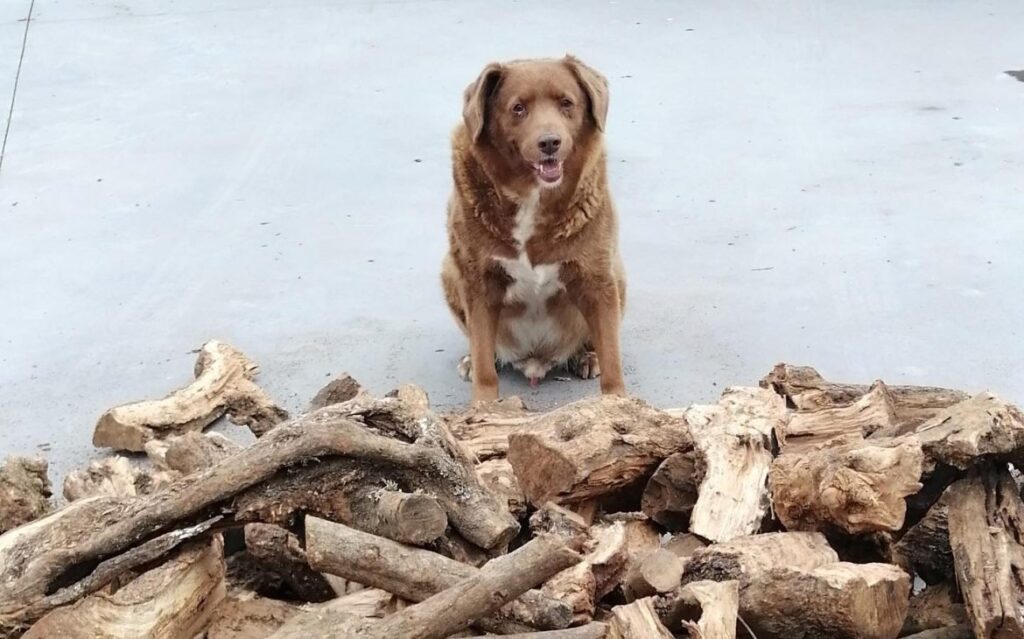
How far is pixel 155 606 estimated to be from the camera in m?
2.11

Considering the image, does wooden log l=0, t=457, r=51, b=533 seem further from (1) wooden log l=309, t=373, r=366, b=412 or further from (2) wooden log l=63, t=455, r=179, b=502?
(1) wooden log l=309, t=373, r=366, b=412

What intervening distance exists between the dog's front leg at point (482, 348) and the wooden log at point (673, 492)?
132 centimetres

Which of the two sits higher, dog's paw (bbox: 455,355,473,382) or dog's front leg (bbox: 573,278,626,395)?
dog's front leg (bbox: 573,278,626,395)

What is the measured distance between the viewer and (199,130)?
6.02 metres

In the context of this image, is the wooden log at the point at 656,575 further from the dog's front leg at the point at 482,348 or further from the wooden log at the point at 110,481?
the dog's front leg at the point at 482,348

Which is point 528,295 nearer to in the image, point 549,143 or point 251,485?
point 549,143

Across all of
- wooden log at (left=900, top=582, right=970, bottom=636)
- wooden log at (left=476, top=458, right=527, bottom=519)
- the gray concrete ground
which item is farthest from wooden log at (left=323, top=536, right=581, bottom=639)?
the gray concrete ground

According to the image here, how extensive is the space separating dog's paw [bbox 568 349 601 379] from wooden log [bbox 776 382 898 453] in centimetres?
137

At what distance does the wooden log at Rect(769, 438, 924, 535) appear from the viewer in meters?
2.29

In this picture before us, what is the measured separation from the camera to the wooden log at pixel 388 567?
6.85ft

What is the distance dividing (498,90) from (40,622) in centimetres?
217

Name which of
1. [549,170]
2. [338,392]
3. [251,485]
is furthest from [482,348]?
[251,485]

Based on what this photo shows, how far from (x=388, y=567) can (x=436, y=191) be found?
335 centimetres

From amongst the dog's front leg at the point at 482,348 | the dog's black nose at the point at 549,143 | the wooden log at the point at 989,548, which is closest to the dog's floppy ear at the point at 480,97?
the dog's black nose at the point at 549,143
